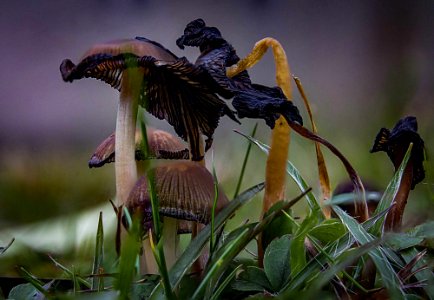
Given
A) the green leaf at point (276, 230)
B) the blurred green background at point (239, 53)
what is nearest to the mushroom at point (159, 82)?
the green leaf at point (276, 230)

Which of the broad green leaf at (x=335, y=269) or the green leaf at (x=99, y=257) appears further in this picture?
the green leaf at (x=99, y=257)

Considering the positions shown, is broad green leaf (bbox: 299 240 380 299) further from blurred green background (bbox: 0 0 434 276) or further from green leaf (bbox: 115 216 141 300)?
blurred green background (bbox: 0 0 434 276)

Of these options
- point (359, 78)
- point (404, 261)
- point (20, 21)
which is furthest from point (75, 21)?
point (404, 261)

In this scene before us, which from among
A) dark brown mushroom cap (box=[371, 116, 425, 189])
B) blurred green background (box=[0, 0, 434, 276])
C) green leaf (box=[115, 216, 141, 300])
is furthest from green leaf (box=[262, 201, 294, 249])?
blurred green background (box=[0, 0, 434, 276])

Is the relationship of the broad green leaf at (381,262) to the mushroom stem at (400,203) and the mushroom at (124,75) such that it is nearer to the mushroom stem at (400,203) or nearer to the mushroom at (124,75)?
the mushroom stem at (400,203)

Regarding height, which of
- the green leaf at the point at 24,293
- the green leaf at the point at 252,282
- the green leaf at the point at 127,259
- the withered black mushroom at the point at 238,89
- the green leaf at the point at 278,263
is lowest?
the green leaf at the point at 24,293

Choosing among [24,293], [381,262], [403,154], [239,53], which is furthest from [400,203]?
[239,53]

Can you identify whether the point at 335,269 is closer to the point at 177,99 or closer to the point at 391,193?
the point at 391,193

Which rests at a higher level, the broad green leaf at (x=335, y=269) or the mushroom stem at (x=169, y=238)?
the broad green leaf at (x=335, y=269)
